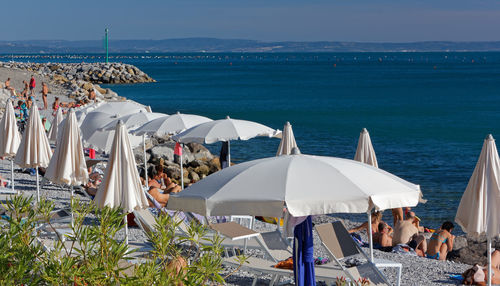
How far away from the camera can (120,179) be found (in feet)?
27.1

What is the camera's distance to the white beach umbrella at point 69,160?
9.84 meters

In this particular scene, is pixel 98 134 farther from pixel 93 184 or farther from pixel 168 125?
pixel 168 125

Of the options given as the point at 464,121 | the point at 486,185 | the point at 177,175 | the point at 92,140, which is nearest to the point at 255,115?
the point at 464,121

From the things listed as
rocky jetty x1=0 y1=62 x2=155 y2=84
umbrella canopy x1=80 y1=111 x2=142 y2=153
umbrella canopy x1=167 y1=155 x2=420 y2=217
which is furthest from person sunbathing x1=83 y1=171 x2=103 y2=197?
rocky jetty x1=0 y1=62 x2=155 y2=84

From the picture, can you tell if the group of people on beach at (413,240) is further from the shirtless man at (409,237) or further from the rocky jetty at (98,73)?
the rocky jetty at (98,73)

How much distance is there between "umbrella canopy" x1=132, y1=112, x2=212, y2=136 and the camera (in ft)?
47.2

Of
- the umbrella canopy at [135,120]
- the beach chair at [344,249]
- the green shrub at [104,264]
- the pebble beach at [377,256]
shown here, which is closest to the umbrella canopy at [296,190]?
the beach chair at [344,249]

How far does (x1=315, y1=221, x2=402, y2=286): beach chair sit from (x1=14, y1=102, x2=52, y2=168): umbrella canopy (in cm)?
522

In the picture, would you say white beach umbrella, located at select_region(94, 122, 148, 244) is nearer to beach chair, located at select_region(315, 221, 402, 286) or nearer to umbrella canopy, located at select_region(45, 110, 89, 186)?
umbrella canopy, located at select_region(45, 110, 89, 186)

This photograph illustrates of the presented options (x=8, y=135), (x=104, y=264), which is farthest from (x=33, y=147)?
(x=104, y=264)

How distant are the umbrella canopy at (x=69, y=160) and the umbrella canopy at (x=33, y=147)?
3.80 feet

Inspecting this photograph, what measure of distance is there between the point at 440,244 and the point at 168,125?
6241mm

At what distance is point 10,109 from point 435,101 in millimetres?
54689

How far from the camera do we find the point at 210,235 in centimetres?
986
